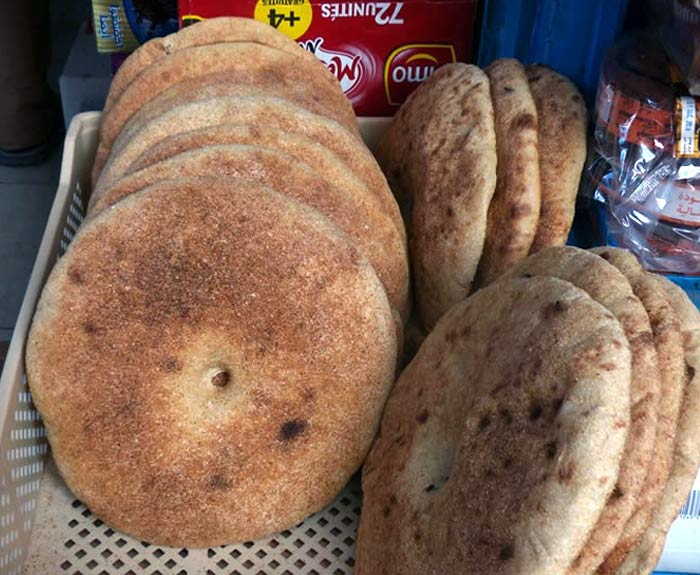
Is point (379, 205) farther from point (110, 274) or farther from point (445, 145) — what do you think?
point (110, 274)

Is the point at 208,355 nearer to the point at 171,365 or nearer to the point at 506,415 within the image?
the point at 171,365

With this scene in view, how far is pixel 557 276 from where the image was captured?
111 centimetres

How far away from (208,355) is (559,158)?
2.09 feet

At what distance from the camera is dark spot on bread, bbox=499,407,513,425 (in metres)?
1.00

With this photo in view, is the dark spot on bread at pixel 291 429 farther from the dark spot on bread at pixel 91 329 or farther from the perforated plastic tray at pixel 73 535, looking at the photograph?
the dark spot on bread at pixel 91 329

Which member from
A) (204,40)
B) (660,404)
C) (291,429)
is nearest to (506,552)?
(660,404)

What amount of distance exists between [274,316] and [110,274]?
0.24 m

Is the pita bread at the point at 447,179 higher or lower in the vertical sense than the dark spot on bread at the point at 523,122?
lower

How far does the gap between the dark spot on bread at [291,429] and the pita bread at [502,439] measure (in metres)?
0.12

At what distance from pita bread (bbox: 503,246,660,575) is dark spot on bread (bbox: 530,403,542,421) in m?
0.10

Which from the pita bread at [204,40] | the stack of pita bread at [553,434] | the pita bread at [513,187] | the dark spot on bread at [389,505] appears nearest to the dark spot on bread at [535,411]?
the stack of pita bread at [553,434]

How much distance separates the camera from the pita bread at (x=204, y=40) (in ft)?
5.23

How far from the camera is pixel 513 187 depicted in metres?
1.34

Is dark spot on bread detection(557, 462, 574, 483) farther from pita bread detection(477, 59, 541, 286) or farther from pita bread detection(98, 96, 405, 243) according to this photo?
pita bread detection(98, 96, 405, 243)
